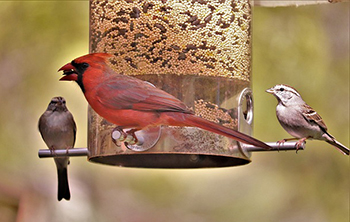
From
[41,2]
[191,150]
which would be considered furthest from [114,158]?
[41,2]

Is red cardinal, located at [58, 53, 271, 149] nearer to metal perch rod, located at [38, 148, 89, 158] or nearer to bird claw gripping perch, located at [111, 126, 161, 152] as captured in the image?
bird claw gripping perch, located at [111, 126, 161, 152]

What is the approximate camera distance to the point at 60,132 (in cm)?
766

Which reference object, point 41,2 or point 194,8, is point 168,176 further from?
point 194,8

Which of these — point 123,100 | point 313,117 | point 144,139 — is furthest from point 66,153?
point 313,117

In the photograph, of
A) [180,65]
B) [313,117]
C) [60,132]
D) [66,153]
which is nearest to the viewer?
[180,65]

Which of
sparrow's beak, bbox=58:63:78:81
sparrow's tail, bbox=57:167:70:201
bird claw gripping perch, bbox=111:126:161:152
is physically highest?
sparrow's beak, bbox=58:63:78:81

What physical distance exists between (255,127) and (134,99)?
4.52 meters

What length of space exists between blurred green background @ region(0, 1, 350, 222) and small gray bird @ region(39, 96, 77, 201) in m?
0.93

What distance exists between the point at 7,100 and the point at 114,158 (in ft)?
12.7

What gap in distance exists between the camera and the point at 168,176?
9.66 metres

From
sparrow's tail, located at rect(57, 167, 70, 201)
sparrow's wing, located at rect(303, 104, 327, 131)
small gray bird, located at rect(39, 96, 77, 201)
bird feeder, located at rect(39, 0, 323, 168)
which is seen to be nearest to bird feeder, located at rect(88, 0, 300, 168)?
bird feeder, located at rect(39, 0, 323, 168)

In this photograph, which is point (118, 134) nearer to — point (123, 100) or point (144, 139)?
point (123, 100)

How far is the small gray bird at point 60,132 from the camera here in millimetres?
7633

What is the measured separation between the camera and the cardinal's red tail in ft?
13.6
